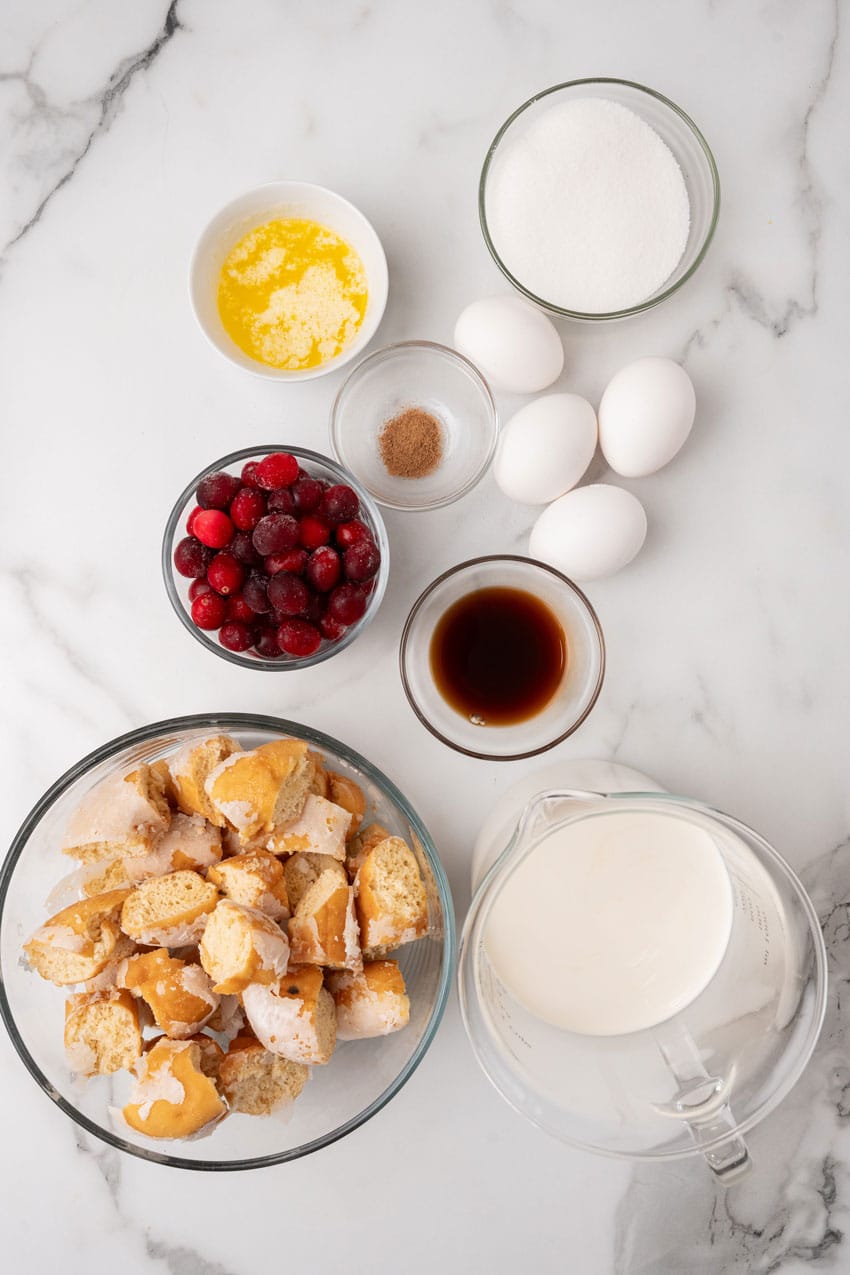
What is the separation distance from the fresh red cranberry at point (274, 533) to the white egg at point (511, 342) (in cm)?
35

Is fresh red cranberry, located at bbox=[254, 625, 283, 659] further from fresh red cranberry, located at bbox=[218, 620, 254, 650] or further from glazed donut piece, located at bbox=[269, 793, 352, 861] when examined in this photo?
glazed donut piece, located at bbox=[269, 793, 352, 861]

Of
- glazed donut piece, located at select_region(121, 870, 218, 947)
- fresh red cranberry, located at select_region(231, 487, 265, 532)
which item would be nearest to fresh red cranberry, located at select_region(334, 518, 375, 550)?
fresh red cranberry, located at select_region(231, 487, 265, 532)

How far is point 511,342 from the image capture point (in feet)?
4.23

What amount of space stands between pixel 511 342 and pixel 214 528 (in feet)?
1.50

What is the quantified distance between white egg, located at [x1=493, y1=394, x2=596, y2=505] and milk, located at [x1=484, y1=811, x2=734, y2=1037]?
18.5 inches

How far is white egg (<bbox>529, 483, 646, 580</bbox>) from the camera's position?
127cm

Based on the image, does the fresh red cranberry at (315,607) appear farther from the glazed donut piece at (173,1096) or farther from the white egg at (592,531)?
the glazed donut piece at (173,1096)

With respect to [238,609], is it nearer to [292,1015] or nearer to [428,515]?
[428,515]

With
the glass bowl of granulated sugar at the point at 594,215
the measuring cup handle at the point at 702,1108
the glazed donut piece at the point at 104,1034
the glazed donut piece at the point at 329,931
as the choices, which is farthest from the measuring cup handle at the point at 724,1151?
the glass bowl of granulated sugar at the point at 594,215

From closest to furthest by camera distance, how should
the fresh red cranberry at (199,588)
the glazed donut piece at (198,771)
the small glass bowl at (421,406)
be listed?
the glazed donut piece at (198,771)
the fresh red cranberry at (199,588)
the small glass bowl at (421,406)

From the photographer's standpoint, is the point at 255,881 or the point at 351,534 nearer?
the point at 255,881

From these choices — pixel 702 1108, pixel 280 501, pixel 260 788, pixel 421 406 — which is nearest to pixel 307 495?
pixel 280 501

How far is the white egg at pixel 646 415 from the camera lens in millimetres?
1271

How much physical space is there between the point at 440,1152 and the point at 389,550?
0.84m
